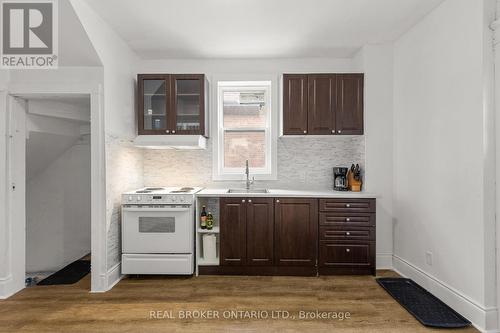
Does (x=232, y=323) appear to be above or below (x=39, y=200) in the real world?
below

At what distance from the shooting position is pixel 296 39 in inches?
143

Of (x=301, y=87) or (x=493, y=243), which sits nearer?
(x=493, y=243)

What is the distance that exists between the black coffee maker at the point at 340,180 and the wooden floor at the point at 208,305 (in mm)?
1138

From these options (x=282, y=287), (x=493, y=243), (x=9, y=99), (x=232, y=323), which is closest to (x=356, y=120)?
(x=493, y=243)

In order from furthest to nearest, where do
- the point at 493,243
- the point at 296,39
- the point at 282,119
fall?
the point at 282,119, the point at 296,39, the point at 493,243

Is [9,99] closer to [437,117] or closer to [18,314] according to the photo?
[18,314]

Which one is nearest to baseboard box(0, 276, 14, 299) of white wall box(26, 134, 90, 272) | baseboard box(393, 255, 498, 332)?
white wall box(26, 134, 90, 272)

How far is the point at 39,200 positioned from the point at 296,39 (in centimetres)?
426

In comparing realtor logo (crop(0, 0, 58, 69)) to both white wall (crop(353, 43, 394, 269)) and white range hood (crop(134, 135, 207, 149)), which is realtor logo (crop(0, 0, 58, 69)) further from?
white wall (crop(353, 43, 394, 269))

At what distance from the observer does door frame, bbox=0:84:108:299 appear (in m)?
3.06

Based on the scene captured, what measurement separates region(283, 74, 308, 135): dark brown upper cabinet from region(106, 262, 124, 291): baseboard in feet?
8.51

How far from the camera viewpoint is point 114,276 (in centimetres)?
339

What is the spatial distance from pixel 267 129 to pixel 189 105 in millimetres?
1153

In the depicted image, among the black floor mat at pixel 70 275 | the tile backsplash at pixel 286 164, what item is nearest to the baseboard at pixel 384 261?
the tile backsplash at pixel 286 164
